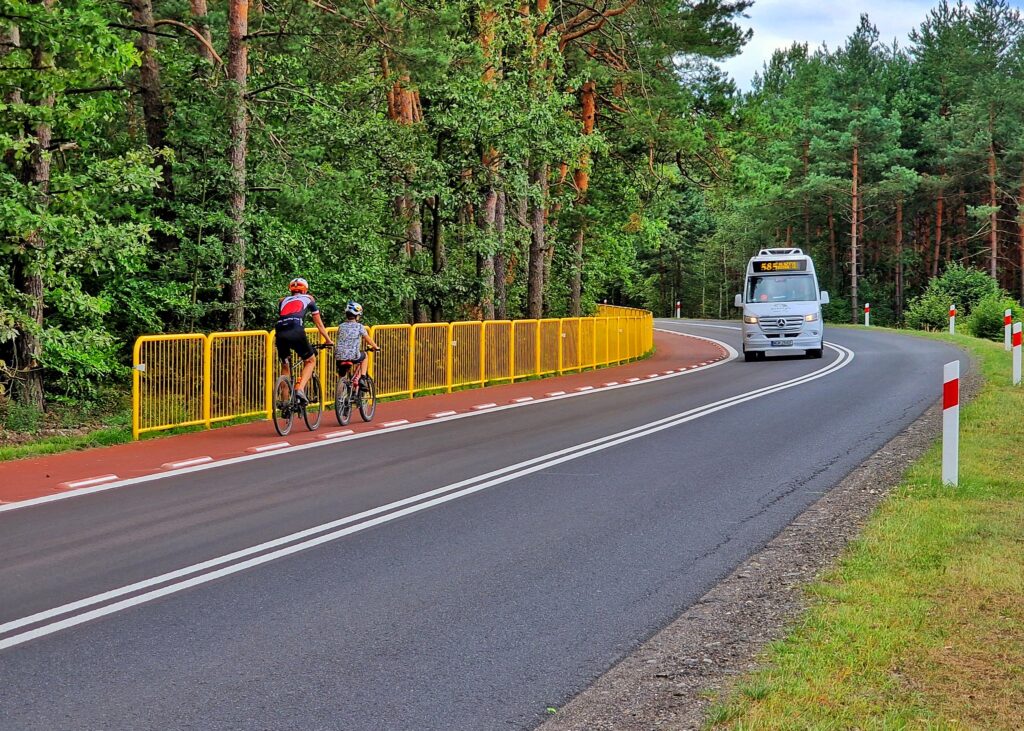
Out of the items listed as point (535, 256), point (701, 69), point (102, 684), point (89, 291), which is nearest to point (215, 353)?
point (89, 291)

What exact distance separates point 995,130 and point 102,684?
237ft

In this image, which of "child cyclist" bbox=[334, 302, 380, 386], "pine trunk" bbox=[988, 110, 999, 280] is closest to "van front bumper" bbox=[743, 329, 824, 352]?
"child cyclist" bbox=[334, 302, 380, 386]

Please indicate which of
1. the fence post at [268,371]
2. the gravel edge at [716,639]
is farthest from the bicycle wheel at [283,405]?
the gravel edge at [716,639]

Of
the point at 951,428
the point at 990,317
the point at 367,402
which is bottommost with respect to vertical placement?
the point at 367,402

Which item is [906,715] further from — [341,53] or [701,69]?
[701,69]

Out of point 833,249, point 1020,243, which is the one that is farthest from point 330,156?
point 833,249

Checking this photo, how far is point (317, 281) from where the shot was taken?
70.5ft

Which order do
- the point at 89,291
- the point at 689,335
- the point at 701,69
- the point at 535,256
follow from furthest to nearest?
the point at 689,335 → the point at 701,69 → the point at 535,256 → the point at 89,291

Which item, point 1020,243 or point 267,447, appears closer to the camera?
point 267,447

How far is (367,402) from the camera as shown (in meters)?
16.5

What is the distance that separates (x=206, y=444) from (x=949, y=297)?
5297 cm

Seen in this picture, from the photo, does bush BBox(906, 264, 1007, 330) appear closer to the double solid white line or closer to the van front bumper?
the van front bumper

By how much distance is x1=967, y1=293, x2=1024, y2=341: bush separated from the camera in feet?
151

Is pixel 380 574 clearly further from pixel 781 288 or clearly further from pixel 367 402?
pixel 781 288
